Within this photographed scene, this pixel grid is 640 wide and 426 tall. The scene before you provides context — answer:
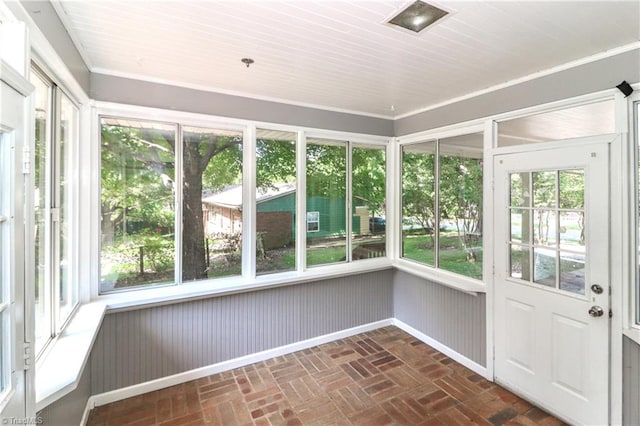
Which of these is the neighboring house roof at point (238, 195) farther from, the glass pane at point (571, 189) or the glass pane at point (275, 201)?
the glass pane at point (571, 189)

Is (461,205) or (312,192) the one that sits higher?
(312,192)

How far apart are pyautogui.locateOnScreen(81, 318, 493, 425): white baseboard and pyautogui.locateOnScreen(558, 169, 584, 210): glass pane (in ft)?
5.48

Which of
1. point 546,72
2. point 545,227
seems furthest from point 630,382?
point 546,72

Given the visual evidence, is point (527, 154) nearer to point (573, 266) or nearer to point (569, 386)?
point (573, 266)

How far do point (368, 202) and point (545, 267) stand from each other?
77.8 inches

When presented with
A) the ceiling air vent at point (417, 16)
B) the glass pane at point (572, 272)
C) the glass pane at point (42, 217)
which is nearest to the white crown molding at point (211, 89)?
the glass pane at point (42, 217)

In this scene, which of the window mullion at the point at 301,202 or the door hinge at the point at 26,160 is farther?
the window mullion at the point at 301,202

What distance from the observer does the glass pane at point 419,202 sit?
138 inches

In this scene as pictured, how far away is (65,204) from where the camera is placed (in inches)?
84.8

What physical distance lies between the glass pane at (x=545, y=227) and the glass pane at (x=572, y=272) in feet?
0.45

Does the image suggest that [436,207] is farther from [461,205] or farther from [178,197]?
[178,197]

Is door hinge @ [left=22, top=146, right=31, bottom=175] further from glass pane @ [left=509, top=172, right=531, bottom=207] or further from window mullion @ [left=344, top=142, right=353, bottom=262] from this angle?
glass pane @ [left=509, top=172, right=531, bottom=207]

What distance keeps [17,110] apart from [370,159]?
329 centimetres

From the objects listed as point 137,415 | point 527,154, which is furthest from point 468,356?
point 137,415
